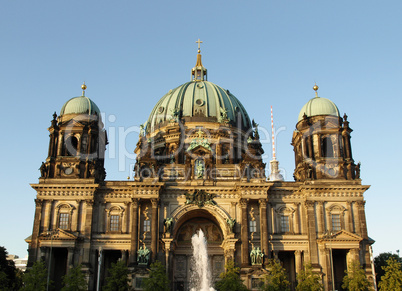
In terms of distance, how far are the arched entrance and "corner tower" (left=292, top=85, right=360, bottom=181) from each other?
12453 millimetres

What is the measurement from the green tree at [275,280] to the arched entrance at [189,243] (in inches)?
382

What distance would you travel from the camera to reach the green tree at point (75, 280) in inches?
1905

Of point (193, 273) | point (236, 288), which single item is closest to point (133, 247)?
point (193, 273)

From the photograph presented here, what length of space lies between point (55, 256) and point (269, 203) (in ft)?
82.9

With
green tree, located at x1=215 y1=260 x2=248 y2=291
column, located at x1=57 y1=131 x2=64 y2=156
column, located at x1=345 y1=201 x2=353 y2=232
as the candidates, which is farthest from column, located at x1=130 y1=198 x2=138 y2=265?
column, located at x1=345 y1=201 x2=353 y2=232

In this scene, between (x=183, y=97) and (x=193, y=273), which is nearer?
(x=193, y=273)

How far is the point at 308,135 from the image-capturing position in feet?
202

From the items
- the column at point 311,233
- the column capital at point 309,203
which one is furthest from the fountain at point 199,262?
the column capital at point 309,203

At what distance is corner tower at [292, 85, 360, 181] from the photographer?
195 feet

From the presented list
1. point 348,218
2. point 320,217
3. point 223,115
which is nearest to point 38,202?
point 223,115

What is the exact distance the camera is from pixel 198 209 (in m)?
58.0

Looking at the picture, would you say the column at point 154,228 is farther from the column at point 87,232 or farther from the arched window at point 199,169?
the column at point 87,232

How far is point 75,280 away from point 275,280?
64.9ft

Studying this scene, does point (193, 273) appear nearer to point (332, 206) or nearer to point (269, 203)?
point (269, 203)
